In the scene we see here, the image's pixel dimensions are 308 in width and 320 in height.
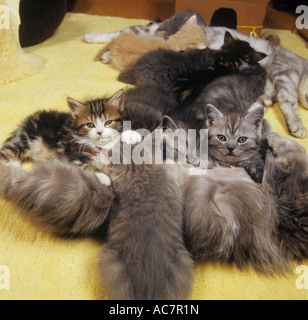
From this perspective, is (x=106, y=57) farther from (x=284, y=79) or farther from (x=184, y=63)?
(x=284, y=79)

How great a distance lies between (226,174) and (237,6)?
1.88 metres

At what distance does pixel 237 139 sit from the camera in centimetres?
114

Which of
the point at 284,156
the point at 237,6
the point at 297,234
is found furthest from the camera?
the point at 237,6

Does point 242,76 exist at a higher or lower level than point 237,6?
lower

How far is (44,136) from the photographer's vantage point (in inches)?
47.4

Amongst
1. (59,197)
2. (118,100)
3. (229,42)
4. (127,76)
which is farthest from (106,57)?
(59,197)

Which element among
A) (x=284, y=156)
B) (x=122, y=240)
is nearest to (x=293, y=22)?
(x=284, y=156)

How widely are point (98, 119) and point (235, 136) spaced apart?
0.54 metres

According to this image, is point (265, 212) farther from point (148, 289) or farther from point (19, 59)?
point (19, 59)

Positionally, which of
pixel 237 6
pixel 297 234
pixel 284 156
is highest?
pixel 237 6
